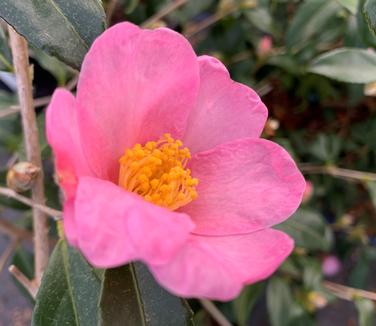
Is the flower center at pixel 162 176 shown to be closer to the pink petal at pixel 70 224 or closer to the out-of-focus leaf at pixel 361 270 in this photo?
the pink petal at pixel 70 224

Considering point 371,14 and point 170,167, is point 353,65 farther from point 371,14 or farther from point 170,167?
point 170,167

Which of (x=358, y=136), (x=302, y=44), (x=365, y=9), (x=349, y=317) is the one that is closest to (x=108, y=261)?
(x=365, y=9)

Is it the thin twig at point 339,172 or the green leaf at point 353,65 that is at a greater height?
the green leaf at point 353,65

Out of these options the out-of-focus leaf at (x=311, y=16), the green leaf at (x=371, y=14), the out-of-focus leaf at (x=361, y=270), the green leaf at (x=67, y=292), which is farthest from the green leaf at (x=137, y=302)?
the out-of-focus leaf at (x=361, y=270)

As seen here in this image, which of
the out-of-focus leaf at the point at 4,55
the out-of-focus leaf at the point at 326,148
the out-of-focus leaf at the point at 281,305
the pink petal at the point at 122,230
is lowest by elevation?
the out-of-focus leaf at the point at 281,305

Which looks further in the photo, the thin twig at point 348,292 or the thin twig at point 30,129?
the thin twig at point 348,292
